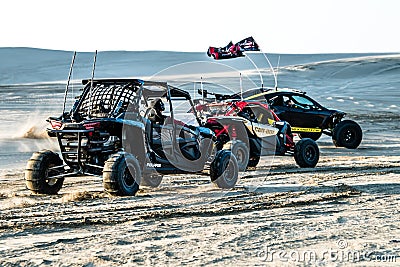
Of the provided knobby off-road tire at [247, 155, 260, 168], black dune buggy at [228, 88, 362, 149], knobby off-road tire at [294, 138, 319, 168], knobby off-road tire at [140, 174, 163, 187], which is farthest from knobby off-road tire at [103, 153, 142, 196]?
black dune buggy at [228, 88, 362, 149]

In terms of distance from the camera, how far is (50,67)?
188ft

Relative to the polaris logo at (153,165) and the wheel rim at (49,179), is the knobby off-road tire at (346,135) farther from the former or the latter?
the wheel rim at (49,179)

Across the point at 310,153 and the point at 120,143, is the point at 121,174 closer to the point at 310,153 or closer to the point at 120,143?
the point at 120,143

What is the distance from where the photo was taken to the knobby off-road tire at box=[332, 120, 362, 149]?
18.4m

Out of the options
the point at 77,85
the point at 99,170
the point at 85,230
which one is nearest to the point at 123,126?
the point at 99,170

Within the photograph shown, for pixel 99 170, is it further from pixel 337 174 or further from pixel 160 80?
pixel 337 174

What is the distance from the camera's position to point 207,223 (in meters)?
7.76

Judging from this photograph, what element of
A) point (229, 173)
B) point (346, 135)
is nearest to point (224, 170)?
point (229, 173)

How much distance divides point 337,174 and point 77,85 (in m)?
28.4

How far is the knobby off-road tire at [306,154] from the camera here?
13.7 metres

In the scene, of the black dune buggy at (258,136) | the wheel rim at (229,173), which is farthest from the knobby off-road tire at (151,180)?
the black dune buggy at (258,136)

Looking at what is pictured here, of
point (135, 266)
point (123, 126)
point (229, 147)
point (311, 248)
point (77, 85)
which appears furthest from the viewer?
point (77, 85)

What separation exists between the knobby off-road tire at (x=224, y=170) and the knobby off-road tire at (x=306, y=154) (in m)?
3.15

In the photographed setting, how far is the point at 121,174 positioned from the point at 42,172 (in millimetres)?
1220
